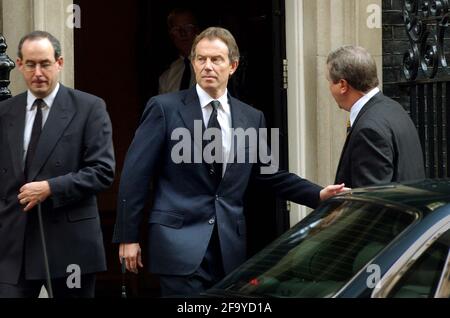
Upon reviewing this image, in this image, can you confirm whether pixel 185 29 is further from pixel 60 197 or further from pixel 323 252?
pixel 323 252

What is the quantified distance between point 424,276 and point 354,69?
2620 mm

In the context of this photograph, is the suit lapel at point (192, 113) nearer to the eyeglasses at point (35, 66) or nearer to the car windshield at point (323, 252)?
the eyeglasses at point (35, 66)

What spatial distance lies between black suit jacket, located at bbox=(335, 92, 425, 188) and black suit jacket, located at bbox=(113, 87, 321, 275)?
58 centimetres

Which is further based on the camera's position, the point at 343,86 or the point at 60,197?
the point at 343,86

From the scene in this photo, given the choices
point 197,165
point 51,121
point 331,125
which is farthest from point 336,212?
point 331,125

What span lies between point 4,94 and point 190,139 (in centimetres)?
127

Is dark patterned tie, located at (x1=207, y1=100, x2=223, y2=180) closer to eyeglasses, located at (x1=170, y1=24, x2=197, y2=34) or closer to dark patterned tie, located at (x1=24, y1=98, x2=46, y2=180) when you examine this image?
dark patterned tie, located at (x1=24, y1=98, x2=46, y2=180)

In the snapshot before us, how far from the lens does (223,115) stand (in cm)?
728

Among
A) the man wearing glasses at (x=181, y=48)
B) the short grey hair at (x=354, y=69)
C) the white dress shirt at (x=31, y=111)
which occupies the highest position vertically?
the man wearing glasses at (x=181, y=48)

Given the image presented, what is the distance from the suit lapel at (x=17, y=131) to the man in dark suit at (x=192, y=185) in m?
0.55

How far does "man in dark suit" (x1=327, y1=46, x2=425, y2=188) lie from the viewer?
7.13 metres

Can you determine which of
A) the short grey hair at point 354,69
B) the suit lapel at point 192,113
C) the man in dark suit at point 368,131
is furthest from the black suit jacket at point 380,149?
the suit lapel at point 192,113

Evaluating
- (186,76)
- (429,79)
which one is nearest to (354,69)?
(429,79)

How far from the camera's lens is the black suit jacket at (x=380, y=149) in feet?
23.4
